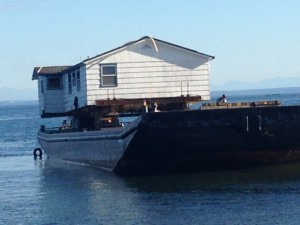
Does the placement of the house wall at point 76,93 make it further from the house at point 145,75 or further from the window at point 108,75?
the window at point 108,75

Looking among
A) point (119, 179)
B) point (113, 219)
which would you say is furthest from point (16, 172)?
point (113, 219)

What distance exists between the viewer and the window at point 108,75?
35344 mm

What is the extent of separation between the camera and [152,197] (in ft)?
87.7

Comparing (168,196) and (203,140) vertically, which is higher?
(203,140)

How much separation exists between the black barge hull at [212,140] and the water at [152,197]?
1.89 ft

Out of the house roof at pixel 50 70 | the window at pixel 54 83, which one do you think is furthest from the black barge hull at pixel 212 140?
the house roof at pixel 50 70

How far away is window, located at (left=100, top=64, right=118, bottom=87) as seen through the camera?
116ft

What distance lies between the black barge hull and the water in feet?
1.89

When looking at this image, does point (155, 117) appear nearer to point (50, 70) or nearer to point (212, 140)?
point (212, 140)

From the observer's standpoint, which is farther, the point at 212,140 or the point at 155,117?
the point at 212,140

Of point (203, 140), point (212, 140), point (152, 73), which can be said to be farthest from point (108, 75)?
point (212, 140)

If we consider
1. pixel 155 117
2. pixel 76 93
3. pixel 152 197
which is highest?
pixel 76 93

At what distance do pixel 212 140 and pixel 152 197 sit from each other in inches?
197

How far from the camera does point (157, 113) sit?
3039 cm
